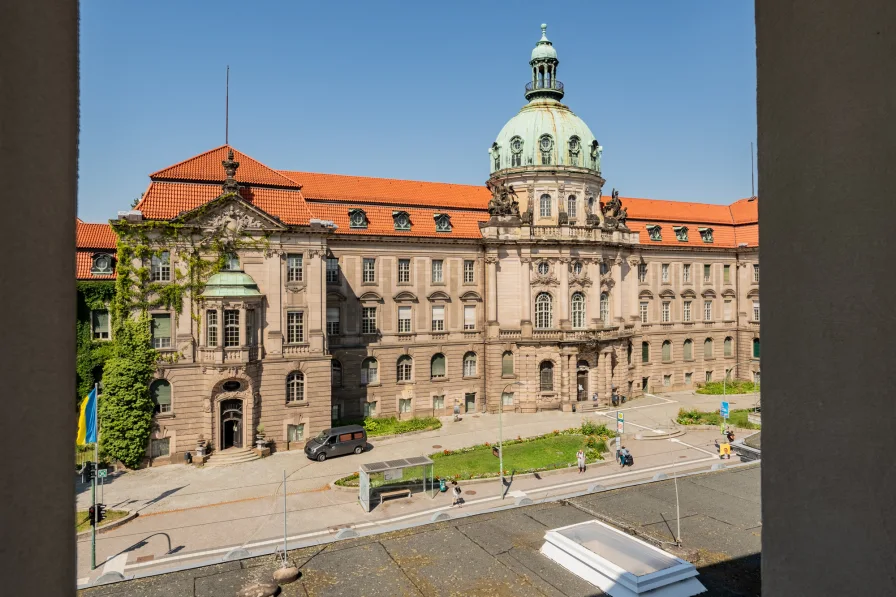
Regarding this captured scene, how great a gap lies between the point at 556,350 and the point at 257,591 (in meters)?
39.1

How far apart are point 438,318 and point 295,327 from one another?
47.5ft

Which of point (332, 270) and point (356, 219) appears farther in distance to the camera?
point (356, 219)

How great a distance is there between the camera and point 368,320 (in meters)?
51.6

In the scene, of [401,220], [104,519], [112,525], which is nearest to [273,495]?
[112,525]

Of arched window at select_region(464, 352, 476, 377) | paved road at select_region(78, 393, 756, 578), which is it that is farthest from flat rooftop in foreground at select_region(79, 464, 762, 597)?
arched window at select_region(464, 352, 476, 377)

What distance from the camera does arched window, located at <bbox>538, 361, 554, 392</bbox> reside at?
5700cm

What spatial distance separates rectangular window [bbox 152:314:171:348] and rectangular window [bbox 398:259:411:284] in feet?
62.8

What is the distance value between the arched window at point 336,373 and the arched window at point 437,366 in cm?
859

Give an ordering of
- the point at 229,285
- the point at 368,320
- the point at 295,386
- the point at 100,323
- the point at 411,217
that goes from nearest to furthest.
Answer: the point at 229,285 < the point at 100,323 < the point at 295,386 < the point at 368,320 < the point at 411,217

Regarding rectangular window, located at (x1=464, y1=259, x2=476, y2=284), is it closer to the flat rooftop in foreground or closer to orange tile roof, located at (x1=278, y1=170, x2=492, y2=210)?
orange tile roof, located at (x1=278, y1=170, x2=492, y2=210)

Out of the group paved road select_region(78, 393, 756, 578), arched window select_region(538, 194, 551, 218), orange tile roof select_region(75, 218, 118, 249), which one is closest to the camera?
paved road select_region(78, 393, 756, 578)

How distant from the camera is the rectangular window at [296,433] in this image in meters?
44.5

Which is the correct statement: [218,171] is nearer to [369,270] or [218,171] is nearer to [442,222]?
[369,270]

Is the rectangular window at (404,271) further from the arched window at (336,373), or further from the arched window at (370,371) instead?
the arched window at (336,373)
